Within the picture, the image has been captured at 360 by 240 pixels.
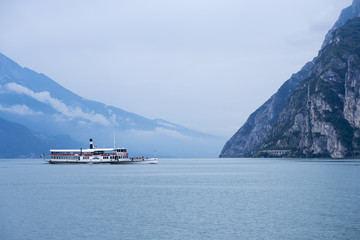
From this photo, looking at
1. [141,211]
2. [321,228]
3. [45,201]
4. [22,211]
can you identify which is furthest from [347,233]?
[45,201]

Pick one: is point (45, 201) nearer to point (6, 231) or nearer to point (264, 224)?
point (6, 231)

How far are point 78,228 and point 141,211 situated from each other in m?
19.4

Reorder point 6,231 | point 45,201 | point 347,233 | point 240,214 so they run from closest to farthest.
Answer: point 347,233 < point 6,231 < point 240,214 < point 45,201

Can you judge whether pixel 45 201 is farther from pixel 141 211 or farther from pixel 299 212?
pixel 299 212

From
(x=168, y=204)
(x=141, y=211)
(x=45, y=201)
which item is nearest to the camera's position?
(x=141, y=211)

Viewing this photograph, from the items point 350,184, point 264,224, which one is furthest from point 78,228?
point 350,184

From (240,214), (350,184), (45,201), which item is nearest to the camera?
(240,214)

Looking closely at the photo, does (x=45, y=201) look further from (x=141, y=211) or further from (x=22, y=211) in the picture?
(x=141, y=211)

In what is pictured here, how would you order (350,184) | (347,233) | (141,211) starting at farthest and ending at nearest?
→ (350,184) < (141,211) < (347,233)

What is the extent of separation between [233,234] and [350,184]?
267 feet

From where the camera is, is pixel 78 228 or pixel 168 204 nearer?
pixel 78 228

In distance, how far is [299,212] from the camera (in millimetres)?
87062

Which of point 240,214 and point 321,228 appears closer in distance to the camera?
point 321,228

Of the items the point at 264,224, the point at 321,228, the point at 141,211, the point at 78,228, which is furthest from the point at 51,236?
the point at 321,228
